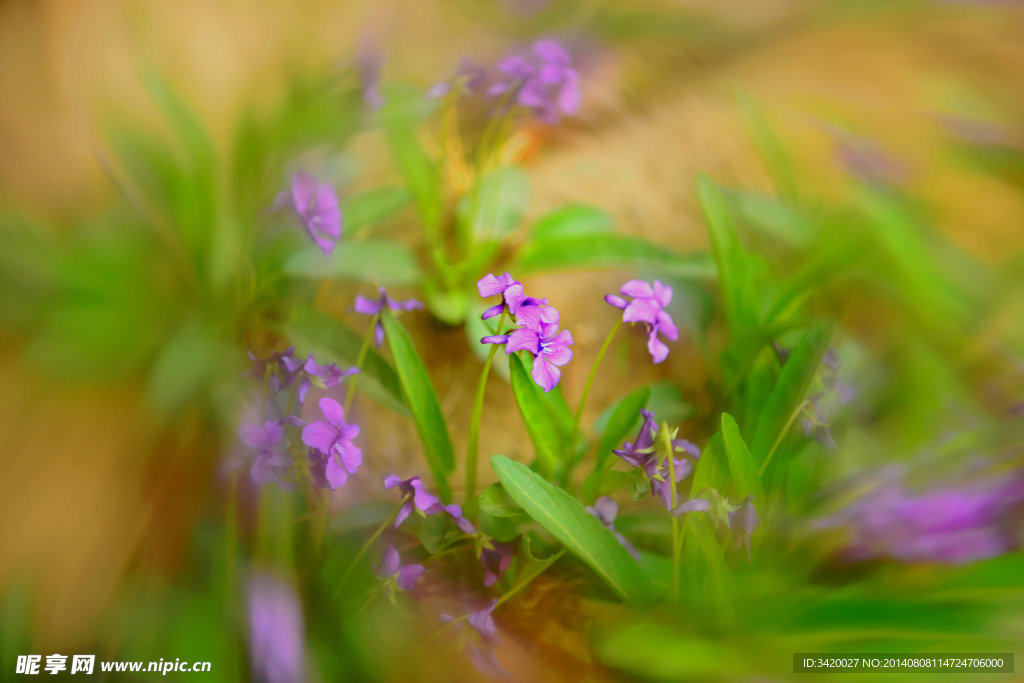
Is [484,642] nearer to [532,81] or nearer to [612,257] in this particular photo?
[612,257]

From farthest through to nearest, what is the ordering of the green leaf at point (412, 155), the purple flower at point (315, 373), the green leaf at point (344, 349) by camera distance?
the green leaf at point (412, 155) → the green leaf at point (344, 349) → the purple flower at point (315, 373)

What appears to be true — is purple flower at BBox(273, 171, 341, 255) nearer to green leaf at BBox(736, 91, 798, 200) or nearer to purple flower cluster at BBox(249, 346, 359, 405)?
purple flower cluster at BBox(249, 346, 359, 405)

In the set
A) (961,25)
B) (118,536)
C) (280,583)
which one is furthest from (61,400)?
(961,25)

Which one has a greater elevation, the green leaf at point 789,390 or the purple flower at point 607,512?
the green leaf at point 789,390

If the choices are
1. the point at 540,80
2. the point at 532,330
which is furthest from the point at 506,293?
the point at 540,80

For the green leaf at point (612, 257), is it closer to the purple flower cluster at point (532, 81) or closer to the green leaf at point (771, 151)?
the purple flower cluster at point (532, 81)

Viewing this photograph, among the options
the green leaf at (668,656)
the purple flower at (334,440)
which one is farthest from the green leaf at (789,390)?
the purple flower at (334,440)
